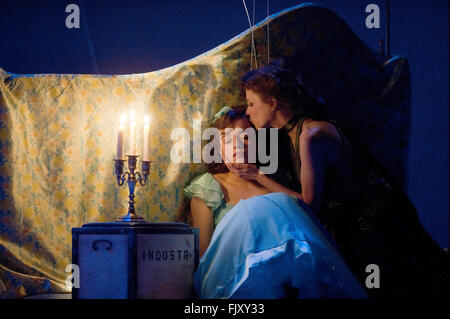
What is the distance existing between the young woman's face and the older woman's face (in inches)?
2.0

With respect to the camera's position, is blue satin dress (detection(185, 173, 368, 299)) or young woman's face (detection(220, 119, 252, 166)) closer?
blue satin dress (detection(185, 173, 368, 299))

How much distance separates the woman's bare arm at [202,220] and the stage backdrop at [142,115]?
0.11 metres

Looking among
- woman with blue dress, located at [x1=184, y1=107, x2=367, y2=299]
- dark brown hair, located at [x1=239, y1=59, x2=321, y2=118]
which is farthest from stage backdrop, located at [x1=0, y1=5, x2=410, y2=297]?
woman with blue dress, located at [x1=184, y1=107, x2=367, y2=299]

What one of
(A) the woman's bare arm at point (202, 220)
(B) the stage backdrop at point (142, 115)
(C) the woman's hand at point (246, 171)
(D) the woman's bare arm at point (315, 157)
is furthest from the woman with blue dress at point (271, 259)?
(B) the stage backdrop at point (142, 115)

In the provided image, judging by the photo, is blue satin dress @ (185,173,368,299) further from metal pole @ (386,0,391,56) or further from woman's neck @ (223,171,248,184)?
metal pole @ (386,0,391,56)

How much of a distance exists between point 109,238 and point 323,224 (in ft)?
4.21

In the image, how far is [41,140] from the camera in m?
2.99

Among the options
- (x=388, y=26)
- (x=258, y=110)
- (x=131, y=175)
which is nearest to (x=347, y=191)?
(x=258, y=110)

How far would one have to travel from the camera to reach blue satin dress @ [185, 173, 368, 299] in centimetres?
194

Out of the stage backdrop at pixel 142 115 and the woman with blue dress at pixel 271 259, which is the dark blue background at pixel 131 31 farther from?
the woman with blue dress at pixel 271 259

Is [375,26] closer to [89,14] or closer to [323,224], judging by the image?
[323,224]

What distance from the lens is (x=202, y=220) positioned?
Result: 2889 millimetres

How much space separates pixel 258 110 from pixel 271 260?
1.20 m

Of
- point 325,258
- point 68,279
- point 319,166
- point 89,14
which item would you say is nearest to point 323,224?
point 319,166
